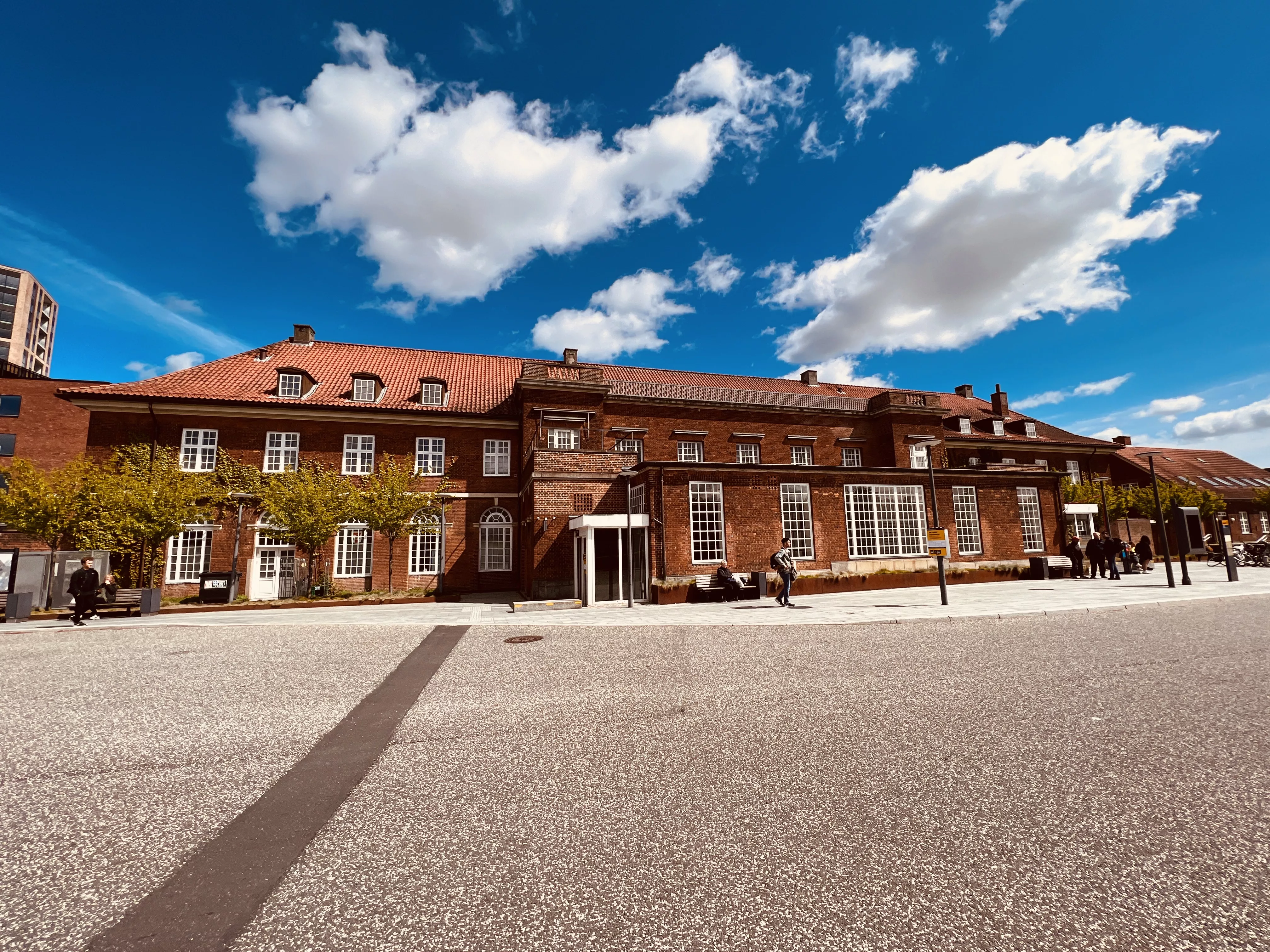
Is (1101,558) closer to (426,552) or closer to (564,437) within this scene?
(564,437)

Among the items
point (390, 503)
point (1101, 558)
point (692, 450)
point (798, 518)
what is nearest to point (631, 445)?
point (692, 450)

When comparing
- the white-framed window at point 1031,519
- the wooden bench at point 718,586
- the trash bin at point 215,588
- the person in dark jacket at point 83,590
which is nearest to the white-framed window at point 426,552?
the trash bin at point 215,588

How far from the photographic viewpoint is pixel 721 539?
2014 centimetres

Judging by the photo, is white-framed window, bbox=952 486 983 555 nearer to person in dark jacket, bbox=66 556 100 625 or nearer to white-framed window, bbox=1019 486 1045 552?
white-framed window, bbox=1019 486 1045 552

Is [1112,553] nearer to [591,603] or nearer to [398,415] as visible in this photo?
[591,603]

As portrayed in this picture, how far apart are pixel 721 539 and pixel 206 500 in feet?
68.3

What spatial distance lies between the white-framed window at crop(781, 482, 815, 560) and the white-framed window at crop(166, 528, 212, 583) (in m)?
23.2

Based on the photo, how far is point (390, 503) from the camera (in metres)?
22.4

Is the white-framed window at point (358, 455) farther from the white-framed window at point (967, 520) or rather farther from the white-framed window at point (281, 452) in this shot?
the white-framed window at point (967, 520)

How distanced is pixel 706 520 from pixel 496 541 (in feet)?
35.1

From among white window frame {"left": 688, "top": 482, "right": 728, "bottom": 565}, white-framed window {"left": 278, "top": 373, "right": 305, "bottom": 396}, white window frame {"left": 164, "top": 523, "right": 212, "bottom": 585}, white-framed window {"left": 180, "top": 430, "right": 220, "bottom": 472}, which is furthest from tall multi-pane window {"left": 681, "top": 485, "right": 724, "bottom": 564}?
white-framed window {"left": 180, "top": 430, "right": 220, "bottom": 472}

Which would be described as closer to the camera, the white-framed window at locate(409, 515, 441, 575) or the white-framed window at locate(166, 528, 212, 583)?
the white-framed window at locate(166, 528, 212, 583)

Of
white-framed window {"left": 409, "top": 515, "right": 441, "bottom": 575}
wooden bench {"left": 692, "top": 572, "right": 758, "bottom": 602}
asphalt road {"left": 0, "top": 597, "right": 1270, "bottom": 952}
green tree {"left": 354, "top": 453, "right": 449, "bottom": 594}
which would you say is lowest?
asphalt road {"left": 0, "top": 597, "right": 1270, "bottom": 952}

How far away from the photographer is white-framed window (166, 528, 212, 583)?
22562 mm
